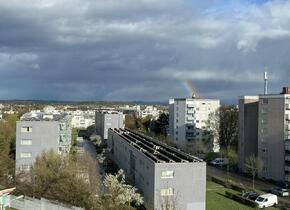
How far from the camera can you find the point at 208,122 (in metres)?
76.1

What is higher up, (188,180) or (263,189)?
(188,180)

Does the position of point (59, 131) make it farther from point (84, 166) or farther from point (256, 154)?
point (256, 154)

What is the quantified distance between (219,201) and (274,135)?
48.7 feet

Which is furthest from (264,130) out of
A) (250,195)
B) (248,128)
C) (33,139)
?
(33,139)

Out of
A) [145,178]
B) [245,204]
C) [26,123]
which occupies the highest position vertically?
[26,123]

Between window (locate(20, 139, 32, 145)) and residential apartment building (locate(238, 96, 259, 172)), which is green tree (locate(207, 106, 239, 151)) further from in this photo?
window (locate(20, 139, 32, 145))

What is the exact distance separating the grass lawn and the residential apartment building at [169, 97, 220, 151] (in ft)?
113

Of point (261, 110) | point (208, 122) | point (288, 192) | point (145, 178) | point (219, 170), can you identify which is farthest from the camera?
point (208, 122)

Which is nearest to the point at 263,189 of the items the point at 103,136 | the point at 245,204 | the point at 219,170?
the point at 245,204

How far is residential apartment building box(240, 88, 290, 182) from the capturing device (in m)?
48.6

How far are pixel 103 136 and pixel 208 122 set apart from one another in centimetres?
2394

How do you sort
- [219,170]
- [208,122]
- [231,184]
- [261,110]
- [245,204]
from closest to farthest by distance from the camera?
[245,204] → [231,184] → [261,110] → [219,170] → [208,122]

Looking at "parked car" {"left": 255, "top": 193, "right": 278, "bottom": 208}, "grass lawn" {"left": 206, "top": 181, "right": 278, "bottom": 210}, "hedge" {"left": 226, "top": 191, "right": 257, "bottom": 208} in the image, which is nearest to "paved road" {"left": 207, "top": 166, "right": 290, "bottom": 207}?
"parked car" {"left": 255, "top": 193, "right": 278, "bottom": 208}

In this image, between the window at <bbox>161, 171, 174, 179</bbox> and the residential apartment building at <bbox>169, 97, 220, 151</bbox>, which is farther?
the residential apartment building at <bbox>169, 97, 220, 151</bbox>
